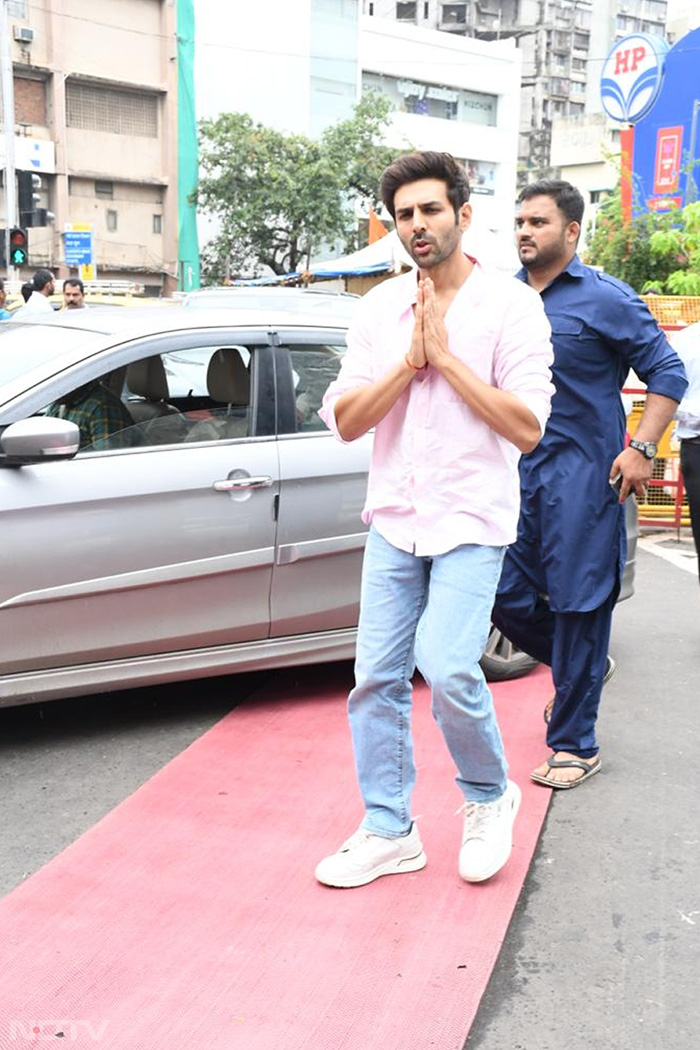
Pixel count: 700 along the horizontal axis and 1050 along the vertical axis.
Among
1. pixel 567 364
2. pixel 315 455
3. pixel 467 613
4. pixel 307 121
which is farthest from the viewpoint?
pixel 307 121

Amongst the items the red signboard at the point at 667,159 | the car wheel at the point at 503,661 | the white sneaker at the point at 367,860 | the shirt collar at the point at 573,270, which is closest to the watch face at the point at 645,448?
the shirt collar at the point at 573,270

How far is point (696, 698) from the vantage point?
530cm

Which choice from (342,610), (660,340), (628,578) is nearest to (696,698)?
(628,578)

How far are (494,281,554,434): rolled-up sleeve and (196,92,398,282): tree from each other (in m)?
36.4

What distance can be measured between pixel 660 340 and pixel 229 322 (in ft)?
5.65

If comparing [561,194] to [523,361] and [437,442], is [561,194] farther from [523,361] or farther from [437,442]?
[437,442]

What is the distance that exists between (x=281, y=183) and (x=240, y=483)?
116 feet

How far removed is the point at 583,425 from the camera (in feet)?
12.8

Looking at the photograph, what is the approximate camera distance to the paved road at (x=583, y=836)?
2.78m

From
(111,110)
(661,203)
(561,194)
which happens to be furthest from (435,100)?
(561,194)

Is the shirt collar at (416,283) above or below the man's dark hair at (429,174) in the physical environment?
below

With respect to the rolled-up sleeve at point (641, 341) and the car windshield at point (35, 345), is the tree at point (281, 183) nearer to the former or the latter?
the car windshield at point (35, 345)

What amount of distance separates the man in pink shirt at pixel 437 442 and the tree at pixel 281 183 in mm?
36324

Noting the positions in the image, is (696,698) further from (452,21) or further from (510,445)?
(452,21)
